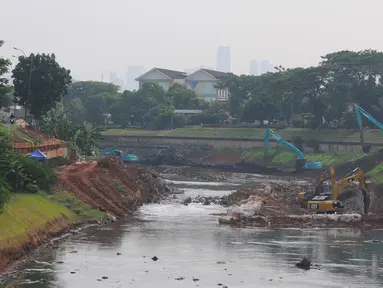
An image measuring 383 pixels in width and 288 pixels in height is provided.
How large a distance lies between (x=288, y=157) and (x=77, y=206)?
8818 cm

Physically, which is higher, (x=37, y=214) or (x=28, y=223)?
(x=37, y=214)

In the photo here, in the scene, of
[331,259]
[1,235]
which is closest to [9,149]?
[1,235]

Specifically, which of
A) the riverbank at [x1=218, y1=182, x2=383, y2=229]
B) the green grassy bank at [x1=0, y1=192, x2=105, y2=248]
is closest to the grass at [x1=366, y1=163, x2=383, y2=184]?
the riverbank at [x1=218, y1=182, x2=383, y2=229]

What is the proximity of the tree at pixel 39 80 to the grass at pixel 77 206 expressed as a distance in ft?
129

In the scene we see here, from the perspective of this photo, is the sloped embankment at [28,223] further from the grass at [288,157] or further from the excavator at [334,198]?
the grass at [288,157]

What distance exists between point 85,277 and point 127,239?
15.0 m

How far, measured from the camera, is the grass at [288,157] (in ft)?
477

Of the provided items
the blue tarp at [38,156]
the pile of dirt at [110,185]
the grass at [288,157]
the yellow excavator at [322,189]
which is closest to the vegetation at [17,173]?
the pile of dirt at [110,185]

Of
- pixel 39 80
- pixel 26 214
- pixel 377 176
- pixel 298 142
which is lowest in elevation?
pixel 377 176

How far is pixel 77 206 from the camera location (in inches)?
2810

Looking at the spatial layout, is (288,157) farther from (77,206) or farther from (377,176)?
(77,206)

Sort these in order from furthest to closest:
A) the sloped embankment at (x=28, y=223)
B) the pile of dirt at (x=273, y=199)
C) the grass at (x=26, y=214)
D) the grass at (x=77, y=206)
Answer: the pile of dirt at (x=273, y=199), the grass at (x=77, y=206), the grass at (x=26, y=214), the sloped embankment at (x=28, y=223)

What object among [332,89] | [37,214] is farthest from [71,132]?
[332,89]

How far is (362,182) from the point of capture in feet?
255
